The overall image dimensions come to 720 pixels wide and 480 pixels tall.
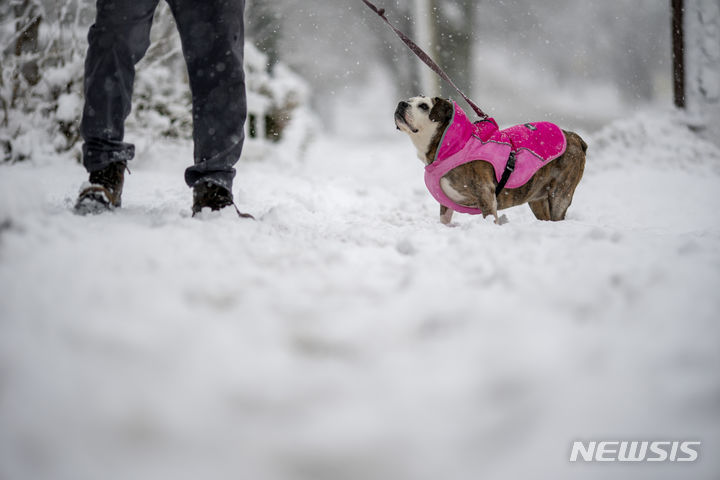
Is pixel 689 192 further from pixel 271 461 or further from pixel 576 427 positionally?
pixel 271 461

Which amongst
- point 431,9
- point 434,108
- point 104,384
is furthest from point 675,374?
point 431,9

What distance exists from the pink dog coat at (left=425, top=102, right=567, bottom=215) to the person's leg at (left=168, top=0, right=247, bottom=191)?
111cm

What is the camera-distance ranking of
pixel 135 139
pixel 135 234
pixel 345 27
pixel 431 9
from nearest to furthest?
pixel 135 234 < pixel 135 139 < pixel 431 9 < pixel 345 27

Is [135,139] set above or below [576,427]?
above

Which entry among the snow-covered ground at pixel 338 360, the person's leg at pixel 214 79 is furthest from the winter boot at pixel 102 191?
the snow-covered ground at pixel 338 360

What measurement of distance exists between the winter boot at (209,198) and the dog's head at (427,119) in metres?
1.17

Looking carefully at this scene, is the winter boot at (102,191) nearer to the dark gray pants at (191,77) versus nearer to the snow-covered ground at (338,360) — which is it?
the dark gray pants at (191,77)

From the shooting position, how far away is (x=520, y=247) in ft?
3.71

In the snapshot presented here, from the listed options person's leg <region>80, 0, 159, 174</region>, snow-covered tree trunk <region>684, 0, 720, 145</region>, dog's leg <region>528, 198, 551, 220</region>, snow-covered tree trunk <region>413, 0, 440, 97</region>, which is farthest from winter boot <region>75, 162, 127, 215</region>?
snow-covered tree trunk <region>684, 0, 720, 145</region>

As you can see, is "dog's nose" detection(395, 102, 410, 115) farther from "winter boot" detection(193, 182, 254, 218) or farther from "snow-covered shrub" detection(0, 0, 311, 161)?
"snow-covered shrub" detection(0, 0, 311, 161)

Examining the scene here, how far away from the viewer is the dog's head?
2.30 meters

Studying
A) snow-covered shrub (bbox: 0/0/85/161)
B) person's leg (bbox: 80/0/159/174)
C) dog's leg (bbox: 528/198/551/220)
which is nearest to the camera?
person's leg (bbox: 80/0/159/174)

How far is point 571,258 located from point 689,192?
3.83 metres

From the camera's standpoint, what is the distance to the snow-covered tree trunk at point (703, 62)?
5.68 metres
